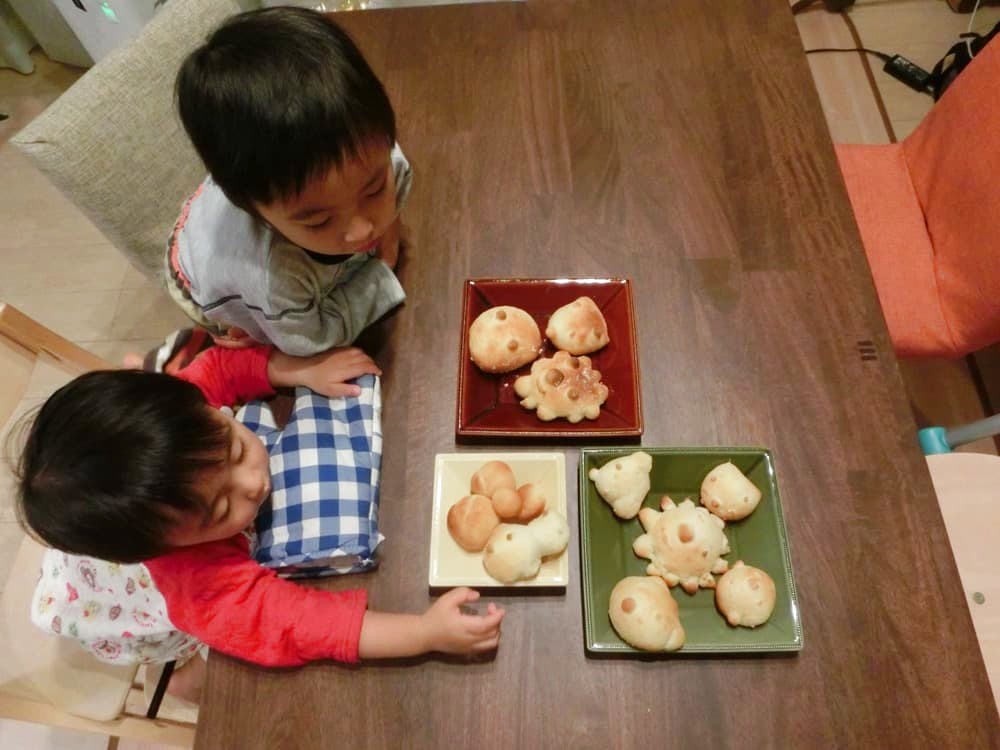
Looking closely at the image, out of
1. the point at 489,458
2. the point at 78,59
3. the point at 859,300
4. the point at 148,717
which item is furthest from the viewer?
the point at 78,59

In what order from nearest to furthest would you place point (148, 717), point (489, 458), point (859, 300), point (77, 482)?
point (77, 482) < point (489, 458) < point (859, 300) < point (148, 717)

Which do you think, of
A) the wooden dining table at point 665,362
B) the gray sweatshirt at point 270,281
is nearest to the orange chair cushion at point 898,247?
the wooden dining table at point 665,362

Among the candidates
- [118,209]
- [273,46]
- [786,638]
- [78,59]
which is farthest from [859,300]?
[78,59]

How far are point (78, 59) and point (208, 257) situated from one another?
222 centimetres

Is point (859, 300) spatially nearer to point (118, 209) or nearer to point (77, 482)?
point (77, 482)

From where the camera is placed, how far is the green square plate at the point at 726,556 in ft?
2.40

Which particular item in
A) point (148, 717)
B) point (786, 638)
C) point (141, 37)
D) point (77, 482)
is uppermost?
point (141, 37)

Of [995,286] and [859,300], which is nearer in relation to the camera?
[859,300]

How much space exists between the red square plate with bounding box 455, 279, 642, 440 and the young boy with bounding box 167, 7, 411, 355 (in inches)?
7.5

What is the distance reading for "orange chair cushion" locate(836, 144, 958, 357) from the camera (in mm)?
1230

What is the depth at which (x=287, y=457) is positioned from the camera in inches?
34.4

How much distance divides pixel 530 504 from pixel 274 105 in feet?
1.79

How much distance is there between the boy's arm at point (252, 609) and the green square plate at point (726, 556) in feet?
0.96

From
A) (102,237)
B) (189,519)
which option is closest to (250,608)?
(189,519)
